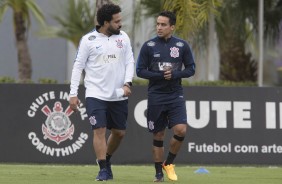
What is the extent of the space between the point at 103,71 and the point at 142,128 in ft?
17.2

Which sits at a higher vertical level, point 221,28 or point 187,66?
point 221,28

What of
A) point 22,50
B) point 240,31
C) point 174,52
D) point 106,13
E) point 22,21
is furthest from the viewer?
point 22,50

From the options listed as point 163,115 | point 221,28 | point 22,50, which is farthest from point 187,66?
point 22,50

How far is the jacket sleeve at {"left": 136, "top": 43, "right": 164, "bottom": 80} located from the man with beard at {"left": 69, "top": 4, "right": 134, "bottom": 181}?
127 mm

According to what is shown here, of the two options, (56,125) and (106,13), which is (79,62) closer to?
(106,13)

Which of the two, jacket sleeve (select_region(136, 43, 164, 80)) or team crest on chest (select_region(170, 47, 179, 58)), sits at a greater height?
team crest on chest (select_region(170, 47, 179, 58))

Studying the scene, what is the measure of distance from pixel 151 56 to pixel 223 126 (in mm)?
5312

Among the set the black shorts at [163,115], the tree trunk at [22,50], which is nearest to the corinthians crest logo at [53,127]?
the black shorts at [163,115]

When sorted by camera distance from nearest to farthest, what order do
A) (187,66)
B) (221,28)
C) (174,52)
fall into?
1. (174,52)
2. (187,66)
3. (221,28)

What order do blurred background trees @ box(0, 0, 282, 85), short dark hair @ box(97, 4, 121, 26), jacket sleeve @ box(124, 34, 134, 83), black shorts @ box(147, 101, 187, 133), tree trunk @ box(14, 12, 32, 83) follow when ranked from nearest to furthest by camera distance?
1. short dark hair @ box(97, 4, 121, 26)
2. jacket sleeve @ box(124, 34, 134, 83)
3. black shorts @ box(147, 101, 187, 133)
4. blurred background trees @ box(0, 0, 282, 85)
5. tree trunk @ box(14, 12, 32, 83)

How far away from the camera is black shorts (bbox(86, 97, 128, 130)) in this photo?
41.1ft

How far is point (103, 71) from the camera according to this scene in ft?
41.2

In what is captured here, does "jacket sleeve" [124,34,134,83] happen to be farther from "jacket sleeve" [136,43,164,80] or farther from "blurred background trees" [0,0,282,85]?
"blurred background trees" [0,0,282,85]

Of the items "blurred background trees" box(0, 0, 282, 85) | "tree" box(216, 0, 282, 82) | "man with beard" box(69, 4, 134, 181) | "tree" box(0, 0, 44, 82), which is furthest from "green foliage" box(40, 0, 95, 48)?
"man with beard" box(69, 4, 134, 181)
